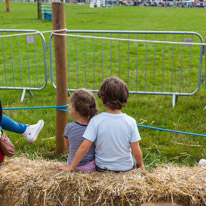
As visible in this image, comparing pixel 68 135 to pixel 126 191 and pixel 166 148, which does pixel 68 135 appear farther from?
pixel 166 148

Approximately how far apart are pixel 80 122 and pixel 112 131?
1.35 feet

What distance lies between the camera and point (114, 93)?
9.93 feet

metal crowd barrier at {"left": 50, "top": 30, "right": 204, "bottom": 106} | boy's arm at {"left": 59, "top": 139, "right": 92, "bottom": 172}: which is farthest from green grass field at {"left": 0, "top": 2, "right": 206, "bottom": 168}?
boy's arm at {"left": 59, "top": 139, "right": 92, "bottom": 172}

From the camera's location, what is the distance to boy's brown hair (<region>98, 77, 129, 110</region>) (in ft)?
9.92

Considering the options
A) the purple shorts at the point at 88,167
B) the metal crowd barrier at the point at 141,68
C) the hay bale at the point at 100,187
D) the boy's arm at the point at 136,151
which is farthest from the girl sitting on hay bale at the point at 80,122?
the metal crowd barrier at the point at 141,68

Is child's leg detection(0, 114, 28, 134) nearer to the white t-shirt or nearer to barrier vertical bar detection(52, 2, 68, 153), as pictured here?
barrier vertical bar detection(52, 2, 68, 153)

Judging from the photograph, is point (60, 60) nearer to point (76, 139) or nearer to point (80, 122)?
point (80, 122)

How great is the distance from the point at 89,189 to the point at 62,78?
64.5 inches

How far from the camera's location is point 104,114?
3.11m

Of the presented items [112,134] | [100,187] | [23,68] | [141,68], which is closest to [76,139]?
[112,134]

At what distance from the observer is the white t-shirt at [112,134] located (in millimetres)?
3053

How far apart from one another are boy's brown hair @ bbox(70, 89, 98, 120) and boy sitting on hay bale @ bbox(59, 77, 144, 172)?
16 centimetres

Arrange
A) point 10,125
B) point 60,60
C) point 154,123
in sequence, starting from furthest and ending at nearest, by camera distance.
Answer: point 154,123 → point 60,60 → point 10,125

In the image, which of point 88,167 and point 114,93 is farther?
point 88,167
